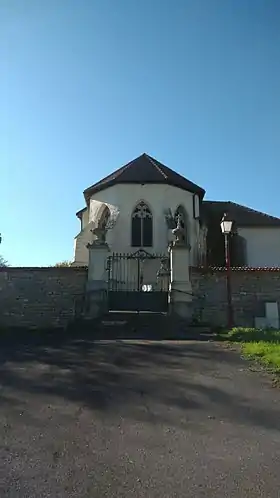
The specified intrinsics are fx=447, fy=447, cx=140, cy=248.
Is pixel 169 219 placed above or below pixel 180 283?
above

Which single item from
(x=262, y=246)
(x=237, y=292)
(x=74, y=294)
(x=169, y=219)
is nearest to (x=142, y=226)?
(x=169, y=219)

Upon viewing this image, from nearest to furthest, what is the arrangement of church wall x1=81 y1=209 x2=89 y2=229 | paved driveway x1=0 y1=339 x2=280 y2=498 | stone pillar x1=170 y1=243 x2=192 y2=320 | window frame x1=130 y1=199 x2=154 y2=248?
paved driveway x1=0 y1=339 x2=280 y2=498 → stone pillar x1=170 y1=243 x2=192 y2=320 → window frame x1=130 y1=199 x2=154 y2=248 → church wall x1=81 y1=209 x2=89 y2=229

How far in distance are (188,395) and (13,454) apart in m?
2.64

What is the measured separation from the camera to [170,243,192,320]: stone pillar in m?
14.9

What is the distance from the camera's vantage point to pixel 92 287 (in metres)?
15.3

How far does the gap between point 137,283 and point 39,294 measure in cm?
504

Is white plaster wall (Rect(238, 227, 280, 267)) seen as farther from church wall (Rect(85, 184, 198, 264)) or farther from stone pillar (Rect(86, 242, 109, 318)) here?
stone pillar (Rect(86, 242, 109, 318))

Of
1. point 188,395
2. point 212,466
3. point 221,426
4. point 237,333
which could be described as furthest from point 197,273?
point 212,466

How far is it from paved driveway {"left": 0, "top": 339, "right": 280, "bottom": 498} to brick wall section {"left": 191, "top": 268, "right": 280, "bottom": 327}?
23.8 ft

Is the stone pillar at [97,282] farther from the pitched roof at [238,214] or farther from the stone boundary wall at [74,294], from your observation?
the pitched roof at [238,214]

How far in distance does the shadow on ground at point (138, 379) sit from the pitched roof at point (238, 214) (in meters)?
18.9

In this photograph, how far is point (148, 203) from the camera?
23.0 m

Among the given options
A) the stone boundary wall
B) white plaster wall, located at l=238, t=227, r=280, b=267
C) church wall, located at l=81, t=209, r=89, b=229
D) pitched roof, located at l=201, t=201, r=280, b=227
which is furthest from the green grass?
pitched roof, located at l=201, t=201, r=280, b=227

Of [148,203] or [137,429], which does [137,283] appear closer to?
[148,203]
